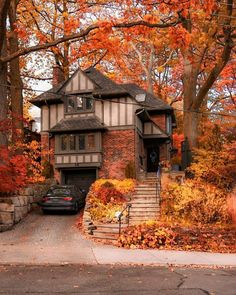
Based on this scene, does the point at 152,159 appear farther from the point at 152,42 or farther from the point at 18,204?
the point at 18,204

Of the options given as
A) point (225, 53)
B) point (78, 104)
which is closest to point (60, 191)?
point (78, 104)

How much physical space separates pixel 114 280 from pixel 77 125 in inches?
793

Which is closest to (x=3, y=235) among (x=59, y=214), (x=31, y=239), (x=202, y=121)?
(x=31, y=239)

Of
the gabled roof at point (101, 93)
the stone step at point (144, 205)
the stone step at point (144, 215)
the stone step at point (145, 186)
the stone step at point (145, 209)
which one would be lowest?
the stone step at point (144, 215)

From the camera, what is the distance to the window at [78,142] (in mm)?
29734

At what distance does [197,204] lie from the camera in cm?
1898

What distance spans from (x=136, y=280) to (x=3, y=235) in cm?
997

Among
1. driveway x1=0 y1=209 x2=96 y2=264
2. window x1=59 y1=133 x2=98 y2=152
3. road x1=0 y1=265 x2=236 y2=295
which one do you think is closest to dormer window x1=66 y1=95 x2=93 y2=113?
window x1=59 y1=133 x2=98 y2=152

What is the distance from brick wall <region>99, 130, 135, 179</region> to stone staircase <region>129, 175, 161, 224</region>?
280 cm

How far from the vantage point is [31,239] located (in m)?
17.7

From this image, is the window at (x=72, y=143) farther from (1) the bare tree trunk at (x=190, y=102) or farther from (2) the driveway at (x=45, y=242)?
(1) the bare tree trunk at (x=190, y=102)

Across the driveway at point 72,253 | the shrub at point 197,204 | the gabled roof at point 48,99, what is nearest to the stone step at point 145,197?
the shrub at point 197,204

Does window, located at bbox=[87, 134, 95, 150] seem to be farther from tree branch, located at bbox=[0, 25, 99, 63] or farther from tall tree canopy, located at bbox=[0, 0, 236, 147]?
tree branch, located at bbox=[0, 25, 99, 63]

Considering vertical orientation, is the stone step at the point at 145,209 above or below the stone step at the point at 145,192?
below
